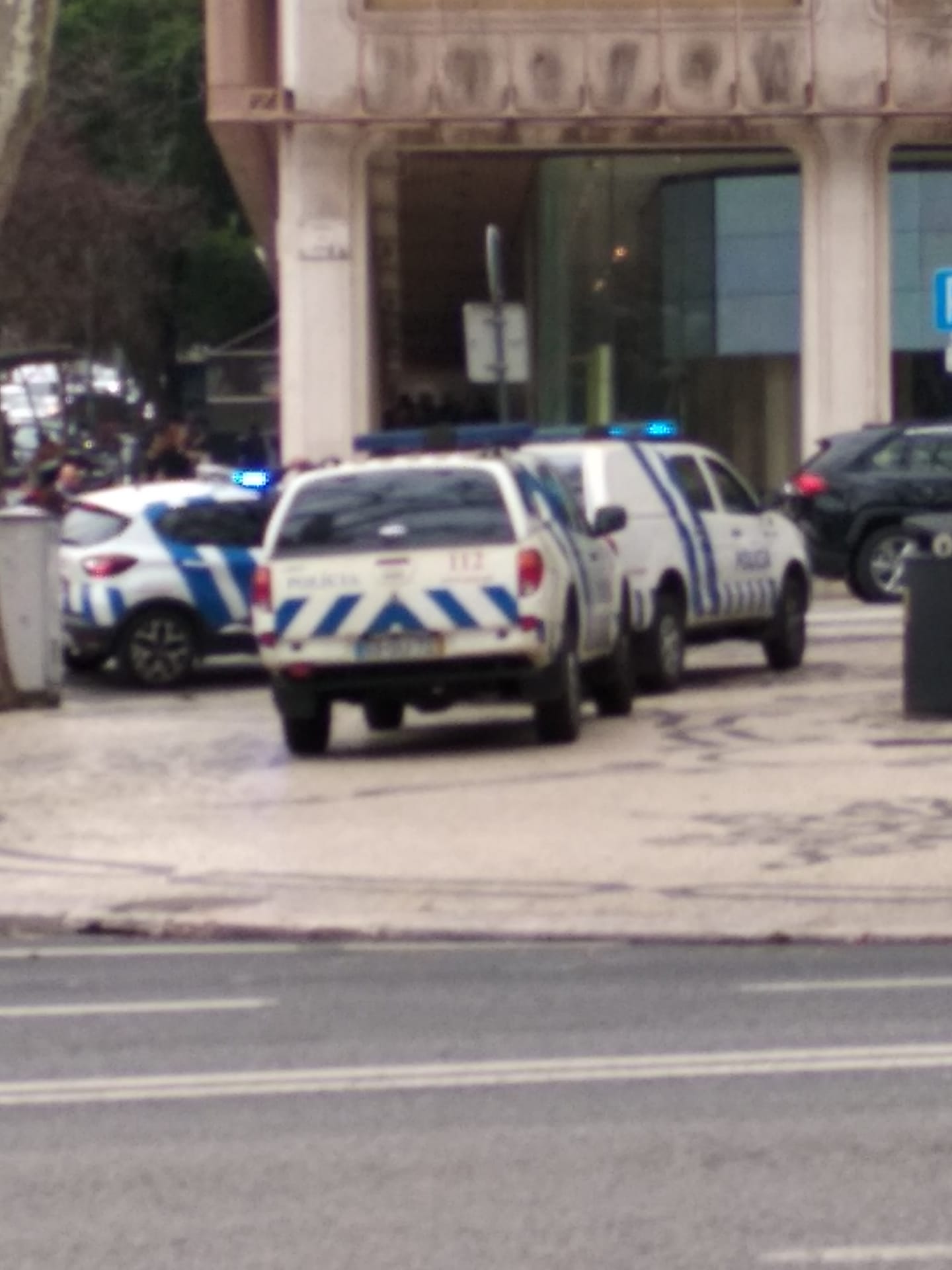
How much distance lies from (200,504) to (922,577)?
7.25 meters

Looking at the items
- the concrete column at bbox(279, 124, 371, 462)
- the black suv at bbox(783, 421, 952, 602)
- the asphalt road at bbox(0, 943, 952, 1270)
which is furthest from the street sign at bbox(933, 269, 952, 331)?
A: the asphalt road at bbox(0, 943, 952, 1270)

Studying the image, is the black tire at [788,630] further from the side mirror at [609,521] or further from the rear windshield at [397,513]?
the rear windshield at [397,513]

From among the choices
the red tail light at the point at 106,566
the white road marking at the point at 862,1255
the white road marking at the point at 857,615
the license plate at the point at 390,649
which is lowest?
the white road marking at the point at 857,615

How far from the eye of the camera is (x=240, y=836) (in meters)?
13.3

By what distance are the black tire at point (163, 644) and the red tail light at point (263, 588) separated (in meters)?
5.64

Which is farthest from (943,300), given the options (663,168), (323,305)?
(663,168)

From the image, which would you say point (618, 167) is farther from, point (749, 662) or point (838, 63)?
point (749, 662)

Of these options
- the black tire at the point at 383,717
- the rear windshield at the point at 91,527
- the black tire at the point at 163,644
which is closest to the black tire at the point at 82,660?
the black tire at the point at 163,644

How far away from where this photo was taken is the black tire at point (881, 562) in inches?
1053

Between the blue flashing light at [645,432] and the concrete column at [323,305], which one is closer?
the blue flashing light at [645,432]

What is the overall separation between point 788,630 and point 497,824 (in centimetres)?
823

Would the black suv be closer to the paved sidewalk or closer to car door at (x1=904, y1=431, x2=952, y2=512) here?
car door at (x1=904, y1=431, x2=952, y2=512)

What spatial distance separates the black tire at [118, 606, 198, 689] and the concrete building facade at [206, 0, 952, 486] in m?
9.73

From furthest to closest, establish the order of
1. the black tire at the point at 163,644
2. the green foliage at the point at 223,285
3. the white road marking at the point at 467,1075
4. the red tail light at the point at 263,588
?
the green foliage at the point at 223,285, the black tire at the point at 163,644, the red tail light at the point at 263,588, the white road marking at the point at 467,1075
